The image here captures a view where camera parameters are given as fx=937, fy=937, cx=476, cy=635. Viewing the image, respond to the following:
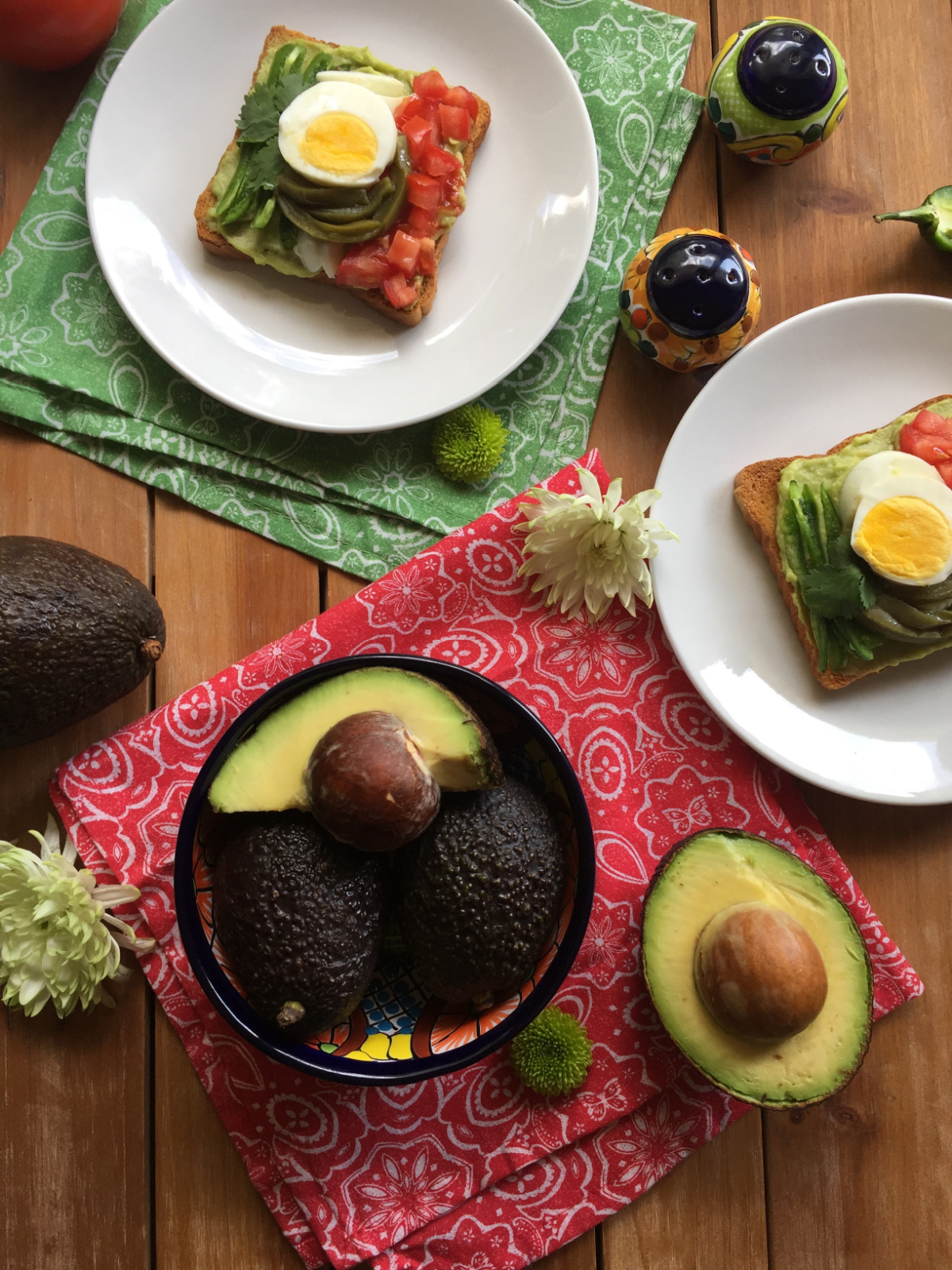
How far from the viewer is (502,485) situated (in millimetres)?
1587

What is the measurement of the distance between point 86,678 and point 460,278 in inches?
35.7

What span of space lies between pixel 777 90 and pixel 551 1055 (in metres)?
1.54

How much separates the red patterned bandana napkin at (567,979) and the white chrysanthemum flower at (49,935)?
7 centimetres

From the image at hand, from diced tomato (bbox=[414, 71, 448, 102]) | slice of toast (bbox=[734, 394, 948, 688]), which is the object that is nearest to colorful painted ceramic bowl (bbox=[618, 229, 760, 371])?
slice of toast (bbox=[734, 394, 948, 688])

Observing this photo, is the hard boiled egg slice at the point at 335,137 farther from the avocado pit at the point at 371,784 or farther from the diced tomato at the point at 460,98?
the avocado pit at the point at 371,784

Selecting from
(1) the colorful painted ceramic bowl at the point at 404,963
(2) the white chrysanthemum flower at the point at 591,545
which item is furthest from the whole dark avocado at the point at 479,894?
(2) the white chrysanthemum flower at the point at 591,545

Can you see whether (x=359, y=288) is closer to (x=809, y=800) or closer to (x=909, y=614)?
(x=909, y=614)

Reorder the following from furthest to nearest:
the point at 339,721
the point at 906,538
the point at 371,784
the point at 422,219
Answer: the point at 422,219
the point at 906,538
the point at 339,721
the point at 371,784

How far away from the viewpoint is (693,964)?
53.2 inches

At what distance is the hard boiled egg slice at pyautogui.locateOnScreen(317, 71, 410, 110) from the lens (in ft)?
5.05

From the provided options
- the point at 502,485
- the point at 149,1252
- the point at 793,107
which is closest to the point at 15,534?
the point at 502,485

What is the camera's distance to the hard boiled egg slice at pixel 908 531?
4.70 feet

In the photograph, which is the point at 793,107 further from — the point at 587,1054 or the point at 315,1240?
the point at 315,1240

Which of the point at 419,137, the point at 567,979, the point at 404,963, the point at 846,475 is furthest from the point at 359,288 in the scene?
the point at 567,979
